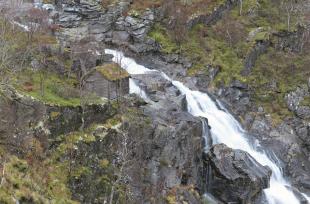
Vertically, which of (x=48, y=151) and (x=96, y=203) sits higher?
(x=48, y=151)

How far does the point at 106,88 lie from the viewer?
141ft

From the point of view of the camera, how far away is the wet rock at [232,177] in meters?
41.6

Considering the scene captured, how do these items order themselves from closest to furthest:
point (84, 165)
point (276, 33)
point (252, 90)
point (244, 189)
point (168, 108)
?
point (84, 165) < point (244, 189) < point (168, 108) < point (252, 90) < point (276, 33)

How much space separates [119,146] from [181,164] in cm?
609

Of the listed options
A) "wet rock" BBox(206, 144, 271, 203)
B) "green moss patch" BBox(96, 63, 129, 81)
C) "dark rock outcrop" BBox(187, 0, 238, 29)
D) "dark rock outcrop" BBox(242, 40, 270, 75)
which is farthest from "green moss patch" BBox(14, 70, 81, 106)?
"dark rock outcrop" BBox(187, 0, 238, 29)

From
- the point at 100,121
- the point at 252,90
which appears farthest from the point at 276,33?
the point at 100,121

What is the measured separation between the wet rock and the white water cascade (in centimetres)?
199

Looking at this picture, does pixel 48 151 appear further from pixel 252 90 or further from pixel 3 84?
pixel 252 90

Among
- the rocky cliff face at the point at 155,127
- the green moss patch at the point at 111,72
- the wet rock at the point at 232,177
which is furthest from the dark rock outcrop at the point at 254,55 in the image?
the green moss patch at the point at 111,72

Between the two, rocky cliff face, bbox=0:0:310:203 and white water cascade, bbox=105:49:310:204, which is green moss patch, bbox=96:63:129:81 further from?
rocky cliff face, bbox=0:0:310:203

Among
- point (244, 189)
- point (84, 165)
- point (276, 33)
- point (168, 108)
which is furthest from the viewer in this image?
point (276, 33)

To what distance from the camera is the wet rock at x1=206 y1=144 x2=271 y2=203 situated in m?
41.6

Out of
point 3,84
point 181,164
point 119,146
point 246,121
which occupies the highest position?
point 3,84

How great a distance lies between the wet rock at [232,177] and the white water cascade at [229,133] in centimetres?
199
